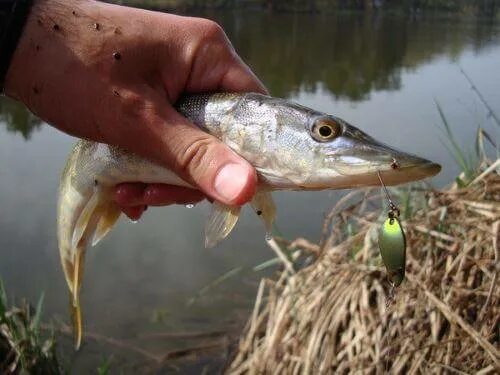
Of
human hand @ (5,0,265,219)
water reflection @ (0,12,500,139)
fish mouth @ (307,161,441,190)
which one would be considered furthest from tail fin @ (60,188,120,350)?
water reflection @ (0,12,500,139)

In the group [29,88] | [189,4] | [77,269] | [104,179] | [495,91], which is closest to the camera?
[29,88]

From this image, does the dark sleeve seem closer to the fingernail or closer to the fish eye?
the fingernail

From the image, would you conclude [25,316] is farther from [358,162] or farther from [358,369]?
[358,162]

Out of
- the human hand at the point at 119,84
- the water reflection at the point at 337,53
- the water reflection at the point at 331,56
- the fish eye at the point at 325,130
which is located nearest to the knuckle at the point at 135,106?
the human hand at the point at 119,84

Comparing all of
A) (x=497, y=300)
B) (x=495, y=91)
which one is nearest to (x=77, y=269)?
(x=497, y=300)

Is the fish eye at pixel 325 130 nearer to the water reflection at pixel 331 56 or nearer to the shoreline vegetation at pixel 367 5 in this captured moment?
the water reflection at pixel 331 56

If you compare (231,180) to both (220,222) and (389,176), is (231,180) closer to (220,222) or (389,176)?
(220,222)

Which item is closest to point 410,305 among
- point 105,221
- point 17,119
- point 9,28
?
point 105,221
